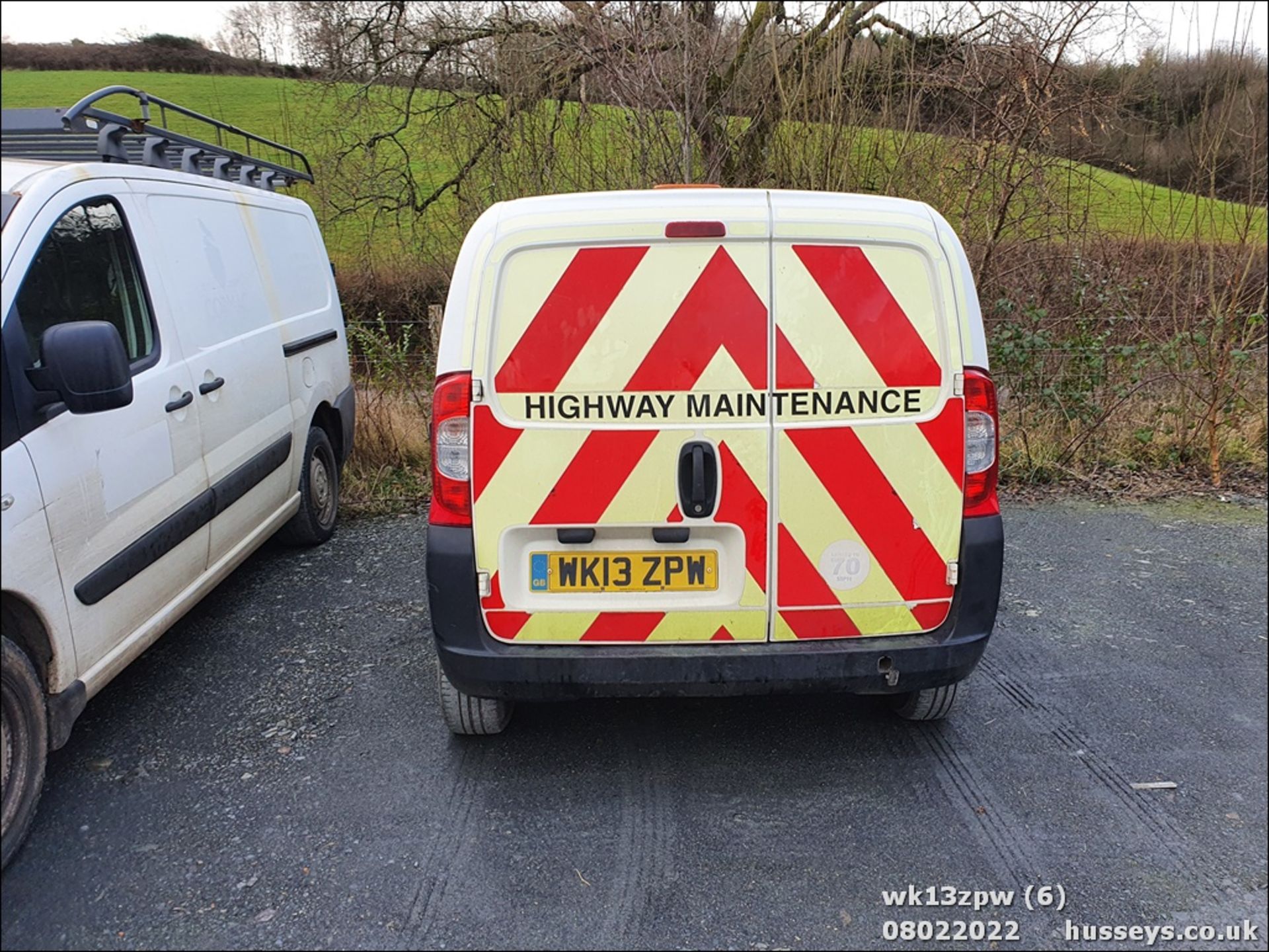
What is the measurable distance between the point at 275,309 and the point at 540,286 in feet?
8.98

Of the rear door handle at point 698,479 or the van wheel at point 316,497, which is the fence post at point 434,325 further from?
the rear door handle at point 698,479

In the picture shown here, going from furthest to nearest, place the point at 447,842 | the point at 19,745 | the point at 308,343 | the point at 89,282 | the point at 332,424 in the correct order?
the point at 332,424, the point at 308,343, the point at 89,282, the point at 447,842, the point at 19,745

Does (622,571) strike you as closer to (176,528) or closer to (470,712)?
(470,712)

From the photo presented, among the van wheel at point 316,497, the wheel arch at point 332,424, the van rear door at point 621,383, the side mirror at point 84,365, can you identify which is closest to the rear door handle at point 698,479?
the van rear door at point 621,383

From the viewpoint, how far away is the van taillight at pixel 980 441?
2.73 metres

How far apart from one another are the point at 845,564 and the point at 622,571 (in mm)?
668

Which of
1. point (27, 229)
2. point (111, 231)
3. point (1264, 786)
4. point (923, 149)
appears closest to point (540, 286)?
point (27, 229)

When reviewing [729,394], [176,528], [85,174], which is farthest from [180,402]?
[729,394]

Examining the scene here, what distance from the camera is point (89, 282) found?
311 centimetres

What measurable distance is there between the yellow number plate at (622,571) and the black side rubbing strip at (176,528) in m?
1.46

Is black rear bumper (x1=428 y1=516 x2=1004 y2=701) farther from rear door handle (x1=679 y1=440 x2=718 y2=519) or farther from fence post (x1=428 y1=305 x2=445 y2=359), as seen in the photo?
fence post (x1=428 y1=305 x2=445 y2=359)

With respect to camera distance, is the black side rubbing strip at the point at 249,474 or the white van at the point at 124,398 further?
the black side rubbing strip at the point at 249,474

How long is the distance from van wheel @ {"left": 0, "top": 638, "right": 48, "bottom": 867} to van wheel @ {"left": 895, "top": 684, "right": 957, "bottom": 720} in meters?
2.76

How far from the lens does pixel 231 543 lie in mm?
4090
